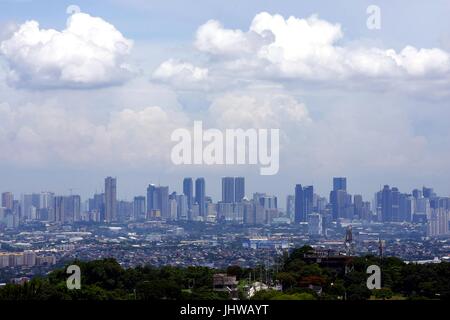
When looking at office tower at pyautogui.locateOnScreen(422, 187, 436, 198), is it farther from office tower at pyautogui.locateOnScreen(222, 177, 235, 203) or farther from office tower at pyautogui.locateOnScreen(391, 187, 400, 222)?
office tower at pyautogui.locateOnScreen(222, 177, 235, 203)

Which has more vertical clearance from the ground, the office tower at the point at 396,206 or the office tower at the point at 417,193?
the office tower at the point at 417,193

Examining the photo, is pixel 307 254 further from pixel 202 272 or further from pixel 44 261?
pixel 44 261

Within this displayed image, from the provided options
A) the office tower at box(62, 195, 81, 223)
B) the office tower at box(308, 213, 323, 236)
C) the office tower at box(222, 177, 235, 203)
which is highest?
the office tower at box(222, 177, 235, 203)

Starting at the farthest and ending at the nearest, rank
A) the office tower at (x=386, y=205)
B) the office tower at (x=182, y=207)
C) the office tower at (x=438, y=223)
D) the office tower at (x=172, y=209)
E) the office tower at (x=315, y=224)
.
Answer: the office tower at (x=438, y=223) < the office tower at (x=315, y=224) < the office tower at (x=386, y=205) < the office tower at (x=172, y=209) < the office tower at (x=182, y=207)

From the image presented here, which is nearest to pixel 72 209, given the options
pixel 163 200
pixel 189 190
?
pixel 163 200

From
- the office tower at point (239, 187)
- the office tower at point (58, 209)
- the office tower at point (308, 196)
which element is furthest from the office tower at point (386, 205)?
the office tower at point (58, 209)

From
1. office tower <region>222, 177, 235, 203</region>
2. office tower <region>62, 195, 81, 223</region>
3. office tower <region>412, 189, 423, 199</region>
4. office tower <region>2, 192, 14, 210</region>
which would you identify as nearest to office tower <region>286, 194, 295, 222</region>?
office tower <region>222, 177, 235, 203</region>

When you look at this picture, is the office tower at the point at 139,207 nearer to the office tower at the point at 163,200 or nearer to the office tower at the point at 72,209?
the office tower at the point at 163,200

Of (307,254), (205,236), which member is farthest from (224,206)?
(307,254)
